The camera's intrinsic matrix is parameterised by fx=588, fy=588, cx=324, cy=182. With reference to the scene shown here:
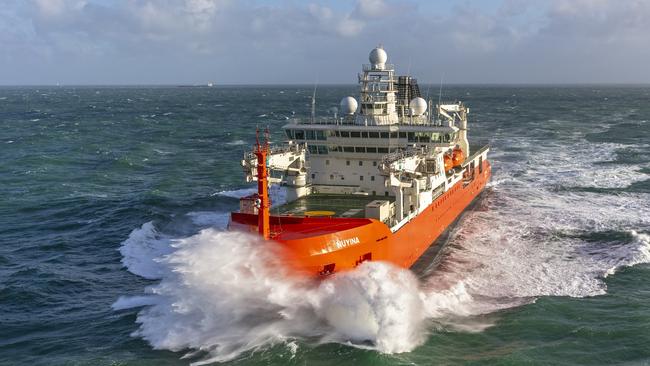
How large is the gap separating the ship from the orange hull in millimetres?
40

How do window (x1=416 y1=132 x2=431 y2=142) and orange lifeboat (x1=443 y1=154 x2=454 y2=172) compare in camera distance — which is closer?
window (x1=416 y1=132 x2=431 y2=142)

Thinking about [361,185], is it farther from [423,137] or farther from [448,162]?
[448,162]

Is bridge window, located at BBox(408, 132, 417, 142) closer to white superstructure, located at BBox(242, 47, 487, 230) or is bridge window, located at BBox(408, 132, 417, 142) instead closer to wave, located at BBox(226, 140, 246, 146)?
white superstructure, located at BBox(242, 47, 487, 230)

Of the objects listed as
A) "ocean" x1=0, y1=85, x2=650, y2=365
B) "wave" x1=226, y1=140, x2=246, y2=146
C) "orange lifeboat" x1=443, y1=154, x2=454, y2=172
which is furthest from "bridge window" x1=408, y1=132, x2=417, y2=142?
"wave" x1=226, y1=140, x2=246, y2=146

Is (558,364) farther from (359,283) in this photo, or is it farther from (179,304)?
(179,304)

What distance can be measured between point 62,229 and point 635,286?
A: 3171 cm

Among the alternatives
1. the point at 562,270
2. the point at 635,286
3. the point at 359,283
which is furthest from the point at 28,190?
the point at 635,286

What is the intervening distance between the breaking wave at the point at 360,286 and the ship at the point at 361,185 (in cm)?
101

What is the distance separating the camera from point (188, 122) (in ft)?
369

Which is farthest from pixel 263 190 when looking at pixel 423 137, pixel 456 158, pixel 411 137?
pixel 456 158

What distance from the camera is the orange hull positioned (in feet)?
72.9

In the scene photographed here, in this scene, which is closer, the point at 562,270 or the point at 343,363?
the point at 343,363

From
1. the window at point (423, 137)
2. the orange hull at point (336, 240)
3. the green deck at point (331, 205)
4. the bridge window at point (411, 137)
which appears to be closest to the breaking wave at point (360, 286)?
the orange hull at point (336, 240)

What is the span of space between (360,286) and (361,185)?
1124 cm
